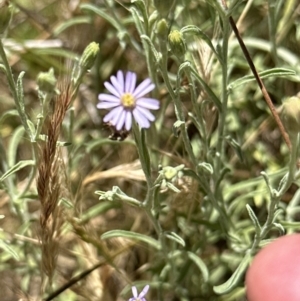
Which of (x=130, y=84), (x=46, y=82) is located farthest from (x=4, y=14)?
(x=130, y=84)

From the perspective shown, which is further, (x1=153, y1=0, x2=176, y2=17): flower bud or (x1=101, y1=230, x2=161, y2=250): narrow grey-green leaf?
(x1=101, y1=230, x2=161, y2=250): narrow grey-green leaf

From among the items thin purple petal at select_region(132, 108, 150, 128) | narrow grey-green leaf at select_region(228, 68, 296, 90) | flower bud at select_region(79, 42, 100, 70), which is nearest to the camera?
thin purple petal at select_region(132, 108, 150, 128)

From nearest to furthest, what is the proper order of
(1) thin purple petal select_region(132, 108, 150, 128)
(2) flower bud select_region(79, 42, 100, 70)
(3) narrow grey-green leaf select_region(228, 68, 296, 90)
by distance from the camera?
(1) thin purple petal select_region(132, 108, 150, 128)
(2) flower bud select_region(79, 42, 100, 70)
(3) narrow grey-green leaf select_region(228, 68, 296, 90)

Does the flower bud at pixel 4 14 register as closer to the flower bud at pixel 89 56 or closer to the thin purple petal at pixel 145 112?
the flower bud at pixel 89 56

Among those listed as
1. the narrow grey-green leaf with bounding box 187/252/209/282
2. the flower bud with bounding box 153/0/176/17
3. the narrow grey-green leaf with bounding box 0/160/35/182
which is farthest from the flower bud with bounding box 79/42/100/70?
the narrow grey-green leaf with bounding box 187/252/209/282

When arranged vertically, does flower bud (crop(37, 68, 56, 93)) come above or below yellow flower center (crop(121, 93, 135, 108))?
above

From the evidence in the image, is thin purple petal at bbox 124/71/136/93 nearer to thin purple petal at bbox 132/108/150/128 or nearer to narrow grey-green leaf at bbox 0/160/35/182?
thin purple petal at bbox 132/108/150/128

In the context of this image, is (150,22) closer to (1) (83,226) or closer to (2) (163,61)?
(2) (163,61)
